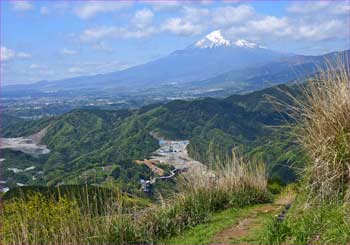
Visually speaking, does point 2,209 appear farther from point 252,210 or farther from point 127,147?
point 127,147

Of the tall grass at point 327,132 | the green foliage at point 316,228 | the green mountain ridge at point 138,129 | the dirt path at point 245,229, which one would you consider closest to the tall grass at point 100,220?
the dirt path at point 245,229

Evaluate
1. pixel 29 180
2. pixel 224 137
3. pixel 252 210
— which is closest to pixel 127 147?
pixel 224 137

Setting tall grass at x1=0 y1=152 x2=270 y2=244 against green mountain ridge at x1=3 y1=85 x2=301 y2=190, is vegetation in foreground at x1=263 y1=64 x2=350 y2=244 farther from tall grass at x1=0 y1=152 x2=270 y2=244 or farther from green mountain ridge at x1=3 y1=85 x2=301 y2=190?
green mountain ridge at x1=3 y1=85 x2=301 y2=190

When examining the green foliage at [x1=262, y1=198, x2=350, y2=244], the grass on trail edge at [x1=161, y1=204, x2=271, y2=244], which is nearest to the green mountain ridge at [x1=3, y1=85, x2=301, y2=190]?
the grass on trail edge at [x1=161, y1=204, x2=271, y2=244]

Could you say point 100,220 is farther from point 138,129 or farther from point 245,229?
point 138,129

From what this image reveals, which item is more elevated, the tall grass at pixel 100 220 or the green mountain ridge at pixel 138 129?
the tall grass at pixel 100 220

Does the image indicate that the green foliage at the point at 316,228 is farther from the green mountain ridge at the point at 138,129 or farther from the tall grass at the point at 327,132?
the green mountain ridge at the point at 138,129

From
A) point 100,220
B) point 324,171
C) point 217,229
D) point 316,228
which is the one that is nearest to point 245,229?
point 217,229
